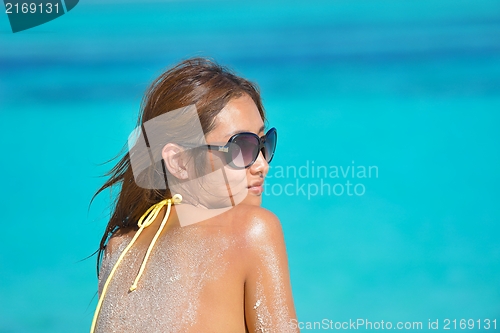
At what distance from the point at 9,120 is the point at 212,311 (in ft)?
14.2

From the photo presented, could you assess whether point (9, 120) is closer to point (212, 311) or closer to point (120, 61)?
point (120, 61)

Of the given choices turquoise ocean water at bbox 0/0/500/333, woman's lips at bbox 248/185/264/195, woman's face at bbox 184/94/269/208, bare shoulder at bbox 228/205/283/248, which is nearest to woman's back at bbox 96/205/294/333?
bare shoulder at bbox 228/205/283/248

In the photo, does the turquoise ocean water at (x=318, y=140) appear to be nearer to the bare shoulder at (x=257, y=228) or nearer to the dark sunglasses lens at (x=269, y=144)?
Result: the dark sunglasses lens at (x=269, y=144)

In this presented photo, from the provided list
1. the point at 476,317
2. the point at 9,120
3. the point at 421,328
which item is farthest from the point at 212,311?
the point at 9,120

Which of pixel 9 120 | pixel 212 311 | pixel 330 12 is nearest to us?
pixel 212 311

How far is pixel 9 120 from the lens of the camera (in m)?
5.02

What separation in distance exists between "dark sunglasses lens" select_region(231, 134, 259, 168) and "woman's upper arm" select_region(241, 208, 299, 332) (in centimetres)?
28

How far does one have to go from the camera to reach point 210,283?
1260 millimetres

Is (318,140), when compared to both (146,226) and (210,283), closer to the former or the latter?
(146,226)

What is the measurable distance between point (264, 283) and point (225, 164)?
1.26 feet

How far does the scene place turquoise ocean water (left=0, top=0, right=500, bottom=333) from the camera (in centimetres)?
396

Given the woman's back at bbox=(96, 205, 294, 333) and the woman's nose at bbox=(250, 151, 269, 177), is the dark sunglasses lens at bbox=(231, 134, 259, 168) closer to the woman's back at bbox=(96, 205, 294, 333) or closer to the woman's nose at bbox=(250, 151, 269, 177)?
the woman's nose at bbox=(250, 151, 269, 177)

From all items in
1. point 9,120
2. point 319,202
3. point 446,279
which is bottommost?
point 446,279

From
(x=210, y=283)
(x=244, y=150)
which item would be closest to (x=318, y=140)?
(x=244, y=150)
